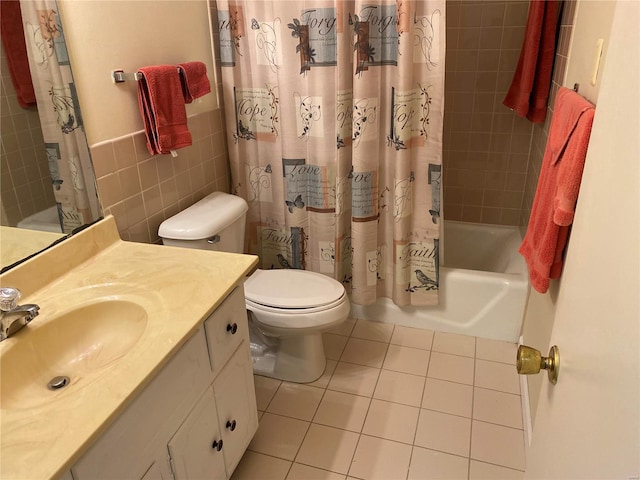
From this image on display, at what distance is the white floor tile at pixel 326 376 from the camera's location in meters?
2.13

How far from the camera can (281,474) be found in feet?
5.62

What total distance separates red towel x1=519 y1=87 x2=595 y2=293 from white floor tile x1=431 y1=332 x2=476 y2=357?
2.52 ft

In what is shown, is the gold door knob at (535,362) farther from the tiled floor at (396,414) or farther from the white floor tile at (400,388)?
the white floor tile at (400,388)

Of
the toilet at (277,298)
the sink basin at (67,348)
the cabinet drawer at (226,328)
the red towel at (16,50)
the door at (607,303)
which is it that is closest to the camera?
the door at (607,303)

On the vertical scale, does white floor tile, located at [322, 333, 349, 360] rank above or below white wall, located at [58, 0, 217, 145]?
below

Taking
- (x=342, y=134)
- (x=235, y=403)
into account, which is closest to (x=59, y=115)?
(x=235, y=403)

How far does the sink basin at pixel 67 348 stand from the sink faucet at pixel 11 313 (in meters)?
0.02

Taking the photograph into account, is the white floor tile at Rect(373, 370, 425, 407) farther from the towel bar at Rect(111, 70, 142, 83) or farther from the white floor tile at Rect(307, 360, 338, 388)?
the towel bar at Rect(111, 70, 142, 83)

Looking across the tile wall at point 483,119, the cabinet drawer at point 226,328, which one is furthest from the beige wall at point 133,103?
the tile wall at point 483,119

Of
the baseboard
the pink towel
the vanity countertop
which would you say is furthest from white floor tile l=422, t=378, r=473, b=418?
the pink towel

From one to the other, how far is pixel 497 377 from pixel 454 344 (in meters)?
0.28

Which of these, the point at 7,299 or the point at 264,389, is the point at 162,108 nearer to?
the point at 7,299

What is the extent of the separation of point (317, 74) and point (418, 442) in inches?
60.6

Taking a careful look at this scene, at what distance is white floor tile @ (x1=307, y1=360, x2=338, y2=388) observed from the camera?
2129 millimetres
